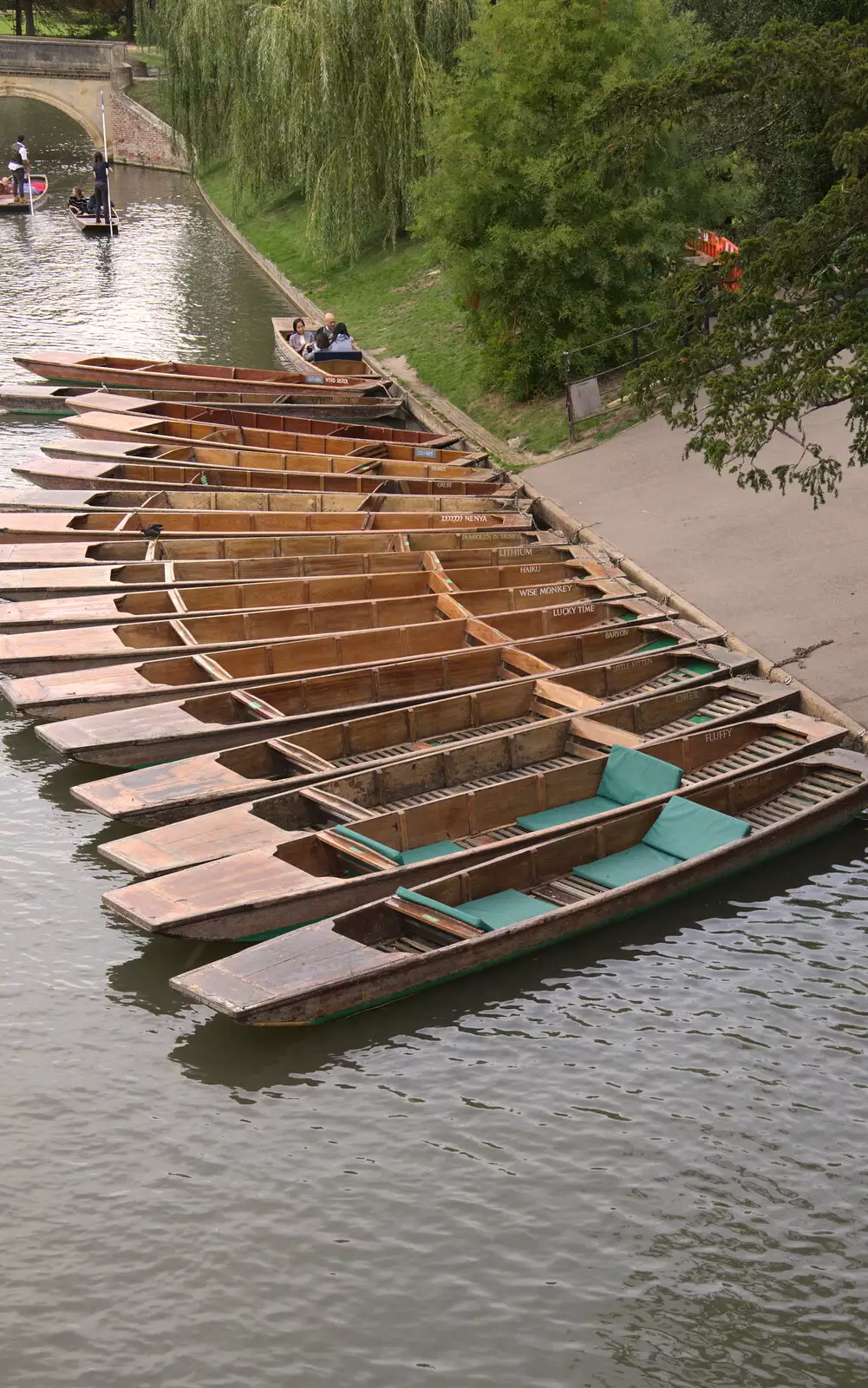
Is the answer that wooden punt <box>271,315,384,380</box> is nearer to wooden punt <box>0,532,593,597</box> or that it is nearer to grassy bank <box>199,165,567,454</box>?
grassy bank <box>199,165,567,454</box>

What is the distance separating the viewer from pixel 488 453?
21516mm

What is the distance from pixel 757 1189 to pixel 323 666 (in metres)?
7.09

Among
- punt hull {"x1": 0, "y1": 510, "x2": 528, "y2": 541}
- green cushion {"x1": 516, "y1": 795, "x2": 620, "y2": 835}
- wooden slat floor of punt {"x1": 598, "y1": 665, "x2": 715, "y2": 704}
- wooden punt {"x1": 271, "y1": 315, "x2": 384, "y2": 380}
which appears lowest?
green cushion {"x1": 516, "y1": 795, "x2": 620, "y2": 835}

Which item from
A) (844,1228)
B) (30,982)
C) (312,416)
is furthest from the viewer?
(312,416)

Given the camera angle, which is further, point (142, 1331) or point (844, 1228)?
point (844, 1228)

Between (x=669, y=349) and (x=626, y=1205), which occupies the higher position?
(x=669, y=349)

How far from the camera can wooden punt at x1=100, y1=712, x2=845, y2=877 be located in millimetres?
10203

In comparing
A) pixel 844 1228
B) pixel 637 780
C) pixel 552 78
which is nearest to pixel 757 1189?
pixel 844 1228

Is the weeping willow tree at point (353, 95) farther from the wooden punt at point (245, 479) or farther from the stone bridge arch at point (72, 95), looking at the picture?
the stone bridge arch at point (72, 95)

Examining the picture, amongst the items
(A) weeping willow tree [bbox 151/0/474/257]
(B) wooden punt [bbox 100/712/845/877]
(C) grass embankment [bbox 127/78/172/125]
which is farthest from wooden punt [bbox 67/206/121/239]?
(B) wooden punt [bbox 100/712/845/877]

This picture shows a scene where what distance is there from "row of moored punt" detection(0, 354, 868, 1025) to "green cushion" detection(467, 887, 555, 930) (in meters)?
0.02

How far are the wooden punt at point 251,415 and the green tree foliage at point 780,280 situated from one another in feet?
30.4

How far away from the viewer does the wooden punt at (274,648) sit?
12492mm

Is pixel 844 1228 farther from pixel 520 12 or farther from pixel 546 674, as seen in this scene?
pixel 520 12
